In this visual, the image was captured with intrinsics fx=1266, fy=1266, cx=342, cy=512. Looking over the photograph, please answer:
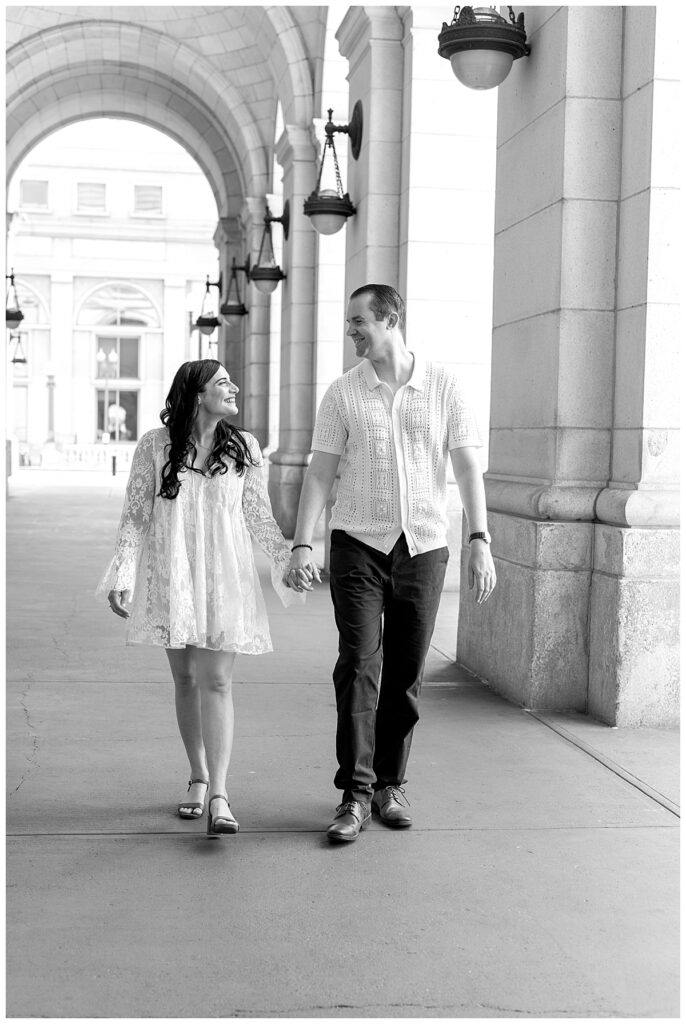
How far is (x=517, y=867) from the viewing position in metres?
4.18

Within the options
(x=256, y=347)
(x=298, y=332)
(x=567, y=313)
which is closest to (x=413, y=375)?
(x=567, y=313)

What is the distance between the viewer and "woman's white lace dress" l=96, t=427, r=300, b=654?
14.6 ft

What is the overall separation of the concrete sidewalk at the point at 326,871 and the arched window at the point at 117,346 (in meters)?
54.3

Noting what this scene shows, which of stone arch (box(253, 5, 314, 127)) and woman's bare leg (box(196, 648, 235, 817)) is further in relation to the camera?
stone arch (box(253, 5, 314, 127))

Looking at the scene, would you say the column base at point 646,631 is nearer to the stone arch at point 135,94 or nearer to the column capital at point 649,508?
the column capital at point 649,508

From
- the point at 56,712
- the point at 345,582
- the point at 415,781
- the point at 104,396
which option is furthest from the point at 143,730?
the point at 104,396

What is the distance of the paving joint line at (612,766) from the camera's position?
4875 mm

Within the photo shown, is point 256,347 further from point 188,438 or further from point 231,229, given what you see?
point 188,438

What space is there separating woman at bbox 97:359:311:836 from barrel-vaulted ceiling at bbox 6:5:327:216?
1108 cm

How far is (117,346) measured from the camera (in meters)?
60.0

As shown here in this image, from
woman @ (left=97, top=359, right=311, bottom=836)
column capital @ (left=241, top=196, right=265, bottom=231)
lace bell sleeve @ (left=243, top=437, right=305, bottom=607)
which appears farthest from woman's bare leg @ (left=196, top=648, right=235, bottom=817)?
column capital @ (left=241, top=196, right=265, bottom=231)

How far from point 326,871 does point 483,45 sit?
4.53 metres

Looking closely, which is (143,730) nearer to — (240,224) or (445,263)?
(445,263)

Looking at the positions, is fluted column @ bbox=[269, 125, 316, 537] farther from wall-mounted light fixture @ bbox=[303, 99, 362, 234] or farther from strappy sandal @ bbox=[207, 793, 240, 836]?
strappy sandal @ bbox=[207, 793, 240, 836]
